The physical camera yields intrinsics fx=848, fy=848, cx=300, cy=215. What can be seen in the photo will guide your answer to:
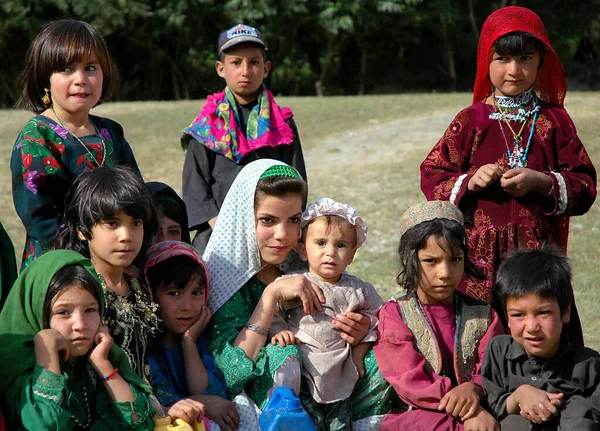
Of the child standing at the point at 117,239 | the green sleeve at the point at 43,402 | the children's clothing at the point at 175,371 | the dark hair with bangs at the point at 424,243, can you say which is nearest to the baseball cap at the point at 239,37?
the child standing at the point at 117,239

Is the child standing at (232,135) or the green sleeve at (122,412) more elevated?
the child standing at (232,135)

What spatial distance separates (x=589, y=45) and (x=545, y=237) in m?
22.1

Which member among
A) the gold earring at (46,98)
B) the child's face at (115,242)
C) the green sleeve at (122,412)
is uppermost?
the gold earring at (46,98)

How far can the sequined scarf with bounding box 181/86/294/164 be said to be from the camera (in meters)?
4.74

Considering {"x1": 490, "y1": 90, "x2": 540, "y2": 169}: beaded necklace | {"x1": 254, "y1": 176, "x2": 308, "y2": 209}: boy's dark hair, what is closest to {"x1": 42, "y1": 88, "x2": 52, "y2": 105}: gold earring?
{"x1": 254, "y1": 176, "x2": 308, "y2": 209}: boy's dark hair

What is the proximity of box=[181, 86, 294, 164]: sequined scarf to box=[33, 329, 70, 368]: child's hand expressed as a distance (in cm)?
200

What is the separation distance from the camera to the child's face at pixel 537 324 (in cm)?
323

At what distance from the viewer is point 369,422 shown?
3.53m

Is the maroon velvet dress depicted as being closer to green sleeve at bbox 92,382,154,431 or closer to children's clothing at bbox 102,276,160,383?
children's clothing at bbox 102,276,160,383

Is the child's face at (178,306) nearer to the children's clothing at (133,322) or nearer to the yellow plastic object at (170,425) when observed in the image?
the children's clothing at (133,322)

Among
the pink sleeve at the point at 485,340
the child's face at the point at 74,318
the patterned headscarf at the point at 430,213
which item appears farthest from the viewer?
the patterned headscarf at the point at 430,213

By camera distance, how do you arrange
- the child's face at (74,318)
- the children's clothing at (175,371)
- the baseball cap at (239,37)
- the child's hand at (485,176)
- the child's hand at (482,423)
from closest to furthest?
the child's face at (74,318) < the child's hand at (482,423) < the children's clothing at (175,371) < the child's hand at (485,176) < the baseball cap at (239,37)

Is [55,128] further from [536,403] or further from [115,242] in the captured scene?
[536,403]

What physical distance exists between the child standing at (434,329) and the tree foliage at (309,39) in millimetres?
19030
